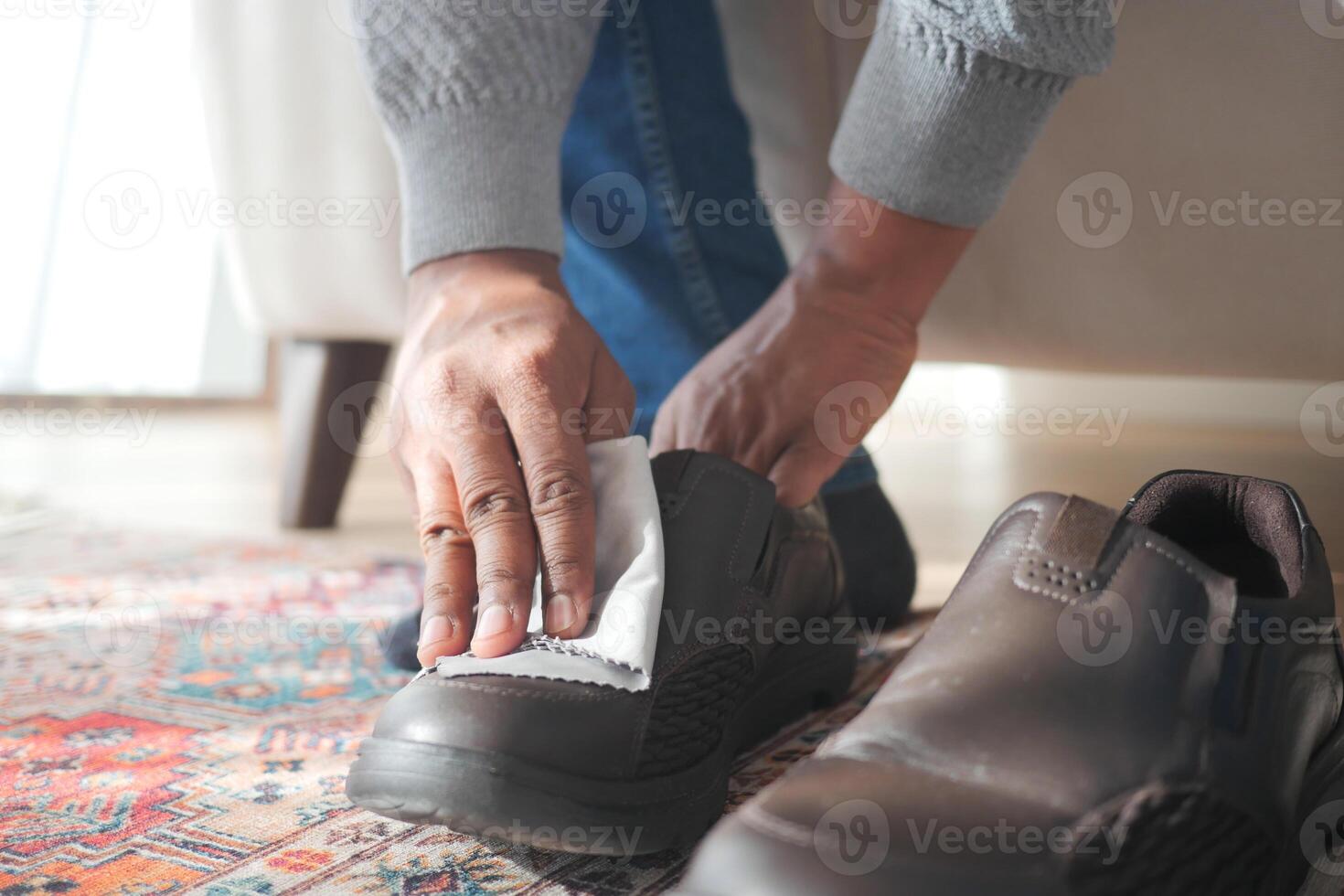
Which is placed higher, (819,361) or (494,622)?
(819,361)

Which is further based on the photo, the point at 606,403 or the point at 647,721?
the point at 606,403

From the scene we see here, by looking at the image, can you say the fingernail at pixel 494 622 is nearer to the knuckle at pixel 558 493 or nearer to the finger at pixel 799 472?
the knuckle at pixel 558 493

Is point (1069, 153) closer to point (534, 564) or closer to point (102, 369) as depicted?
point (534, 564)

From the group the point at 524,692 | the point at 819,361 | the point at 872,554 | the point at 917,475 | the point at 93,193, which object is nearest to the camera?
the point at 524,692

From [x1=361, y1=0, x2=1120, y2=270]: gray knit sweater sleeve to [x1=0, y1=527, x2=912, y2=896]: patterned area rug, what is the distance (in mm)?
290

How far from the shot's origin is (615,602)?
47cm

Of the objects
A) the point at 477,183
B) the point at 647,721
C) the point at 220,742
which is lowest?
the point at 220,742

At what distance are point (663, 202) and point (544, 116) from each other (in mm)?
160

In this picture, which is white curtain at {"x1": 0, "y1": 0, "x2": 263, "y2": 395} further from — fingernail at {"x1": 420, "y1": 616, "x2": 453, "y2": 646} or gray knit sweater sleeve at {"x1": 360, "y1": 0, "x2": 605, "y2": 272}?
fingernail at {"x1": 420, "y1": 616, "x2": 453, "y2": 646}

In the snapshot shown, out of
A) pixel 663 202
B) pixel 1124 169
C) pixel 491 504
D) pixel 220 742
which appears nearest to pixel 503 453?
pixel 491 504

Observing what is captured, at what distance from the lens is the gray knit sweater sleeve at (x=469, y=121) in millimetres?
631

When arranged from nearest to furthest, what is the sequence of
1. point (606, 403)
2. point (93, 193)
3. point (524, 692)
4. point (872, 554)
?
1. point (524, 692)
2. point (606, 403)
3. point (872, 554)
4. point (93, 193)

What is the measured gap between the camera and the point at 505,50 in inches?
25.6

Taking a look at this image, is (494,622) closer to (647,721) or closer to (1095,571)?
(647,721)
